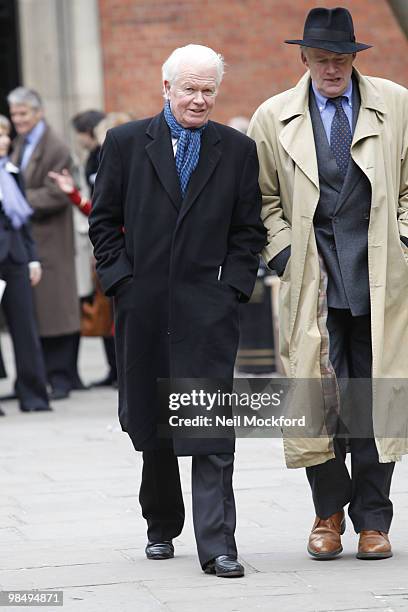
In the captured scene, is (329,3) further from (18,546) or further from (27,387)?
(18,546)

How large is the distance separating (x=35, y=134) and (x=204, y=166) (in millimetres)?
5324

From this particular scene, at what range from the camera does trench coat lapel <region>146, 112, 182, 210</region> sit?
5.36 m

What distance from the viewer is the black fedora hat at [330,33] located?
5.45 metres

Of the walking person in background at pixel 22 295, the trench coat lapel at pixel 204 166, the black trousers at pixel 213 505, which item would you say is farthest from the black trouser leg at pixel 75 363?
the trench coat lapel at pixel 204 166

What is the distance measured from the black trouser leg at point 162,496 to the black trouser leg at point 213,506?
0.27m

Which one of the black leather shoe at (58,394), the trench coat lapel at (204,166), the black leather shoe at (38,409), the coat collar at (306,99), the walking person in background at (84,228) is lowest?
the black leather shoe at (58,394)

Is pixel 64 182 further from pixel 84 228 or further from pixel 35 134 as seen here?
pixel 84 228

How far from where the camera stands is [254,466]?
7.64 m

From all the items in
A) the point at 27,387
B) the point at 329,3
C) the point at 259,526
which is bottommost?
the point at 27,387

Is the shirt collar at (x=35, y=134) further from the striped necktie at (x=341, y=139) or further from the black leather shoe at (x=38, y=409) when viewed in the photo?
the striped necktie at (x=341, y=139)

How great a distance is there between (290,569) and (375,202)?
1343mm

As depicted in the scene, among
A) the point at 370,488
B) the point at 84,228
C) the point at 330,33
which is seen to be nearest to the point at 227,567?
the point at 370,488

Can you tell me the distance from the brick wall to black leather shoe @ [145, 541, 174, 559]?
8.94 metres

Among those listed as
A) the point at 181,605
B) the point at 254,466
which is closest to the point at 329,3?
the point at 254,466
